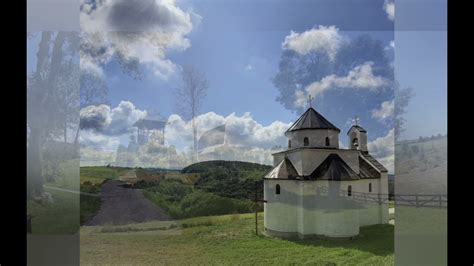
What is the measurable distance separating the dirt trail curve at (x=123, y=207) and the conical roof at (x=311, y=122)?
4.66 feet

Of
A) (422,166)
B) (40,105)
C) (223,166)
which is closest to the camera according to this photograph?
(422,166)

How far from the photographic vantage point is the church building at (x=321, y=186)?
103 inches

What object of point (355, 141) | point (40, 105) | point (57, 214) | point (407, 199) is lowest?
point (57, 214)

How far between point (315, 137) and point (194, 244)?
1.45m

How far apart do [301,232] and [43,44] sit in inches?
110

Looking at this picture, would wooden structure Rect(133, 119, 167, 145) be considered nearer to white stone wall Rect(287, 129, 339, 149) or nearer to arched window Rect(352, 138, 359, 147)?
white stone wall Rect(287, 129, 339, 149)

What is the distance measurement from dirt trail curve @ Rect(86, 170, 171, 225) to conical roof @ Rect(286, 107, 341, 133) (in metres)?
1.42

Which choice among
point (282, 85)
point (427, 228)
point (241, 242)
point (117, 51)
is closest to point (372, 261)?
point (427, 228)

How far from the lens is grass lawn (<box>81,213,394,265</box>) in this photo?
266cm

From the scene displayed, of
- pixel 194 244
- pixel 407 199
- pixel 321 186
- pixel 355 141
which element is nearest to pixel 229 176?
pixel 194 244

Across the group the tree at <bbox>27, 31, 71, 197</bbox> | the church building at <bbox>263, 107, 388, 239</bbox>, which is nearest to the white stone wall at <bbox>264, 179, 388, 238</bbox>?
the church building at <bbox>263, 107, 388, 239</bbox>

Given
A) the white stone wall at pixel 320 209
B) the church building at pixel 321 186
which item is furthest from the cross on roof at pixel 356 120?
the white stone wall at pixel 320 209

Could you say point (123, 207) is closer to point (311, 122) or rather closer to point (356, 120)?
point (311, 122)

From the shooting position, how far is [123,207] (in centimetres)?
267
